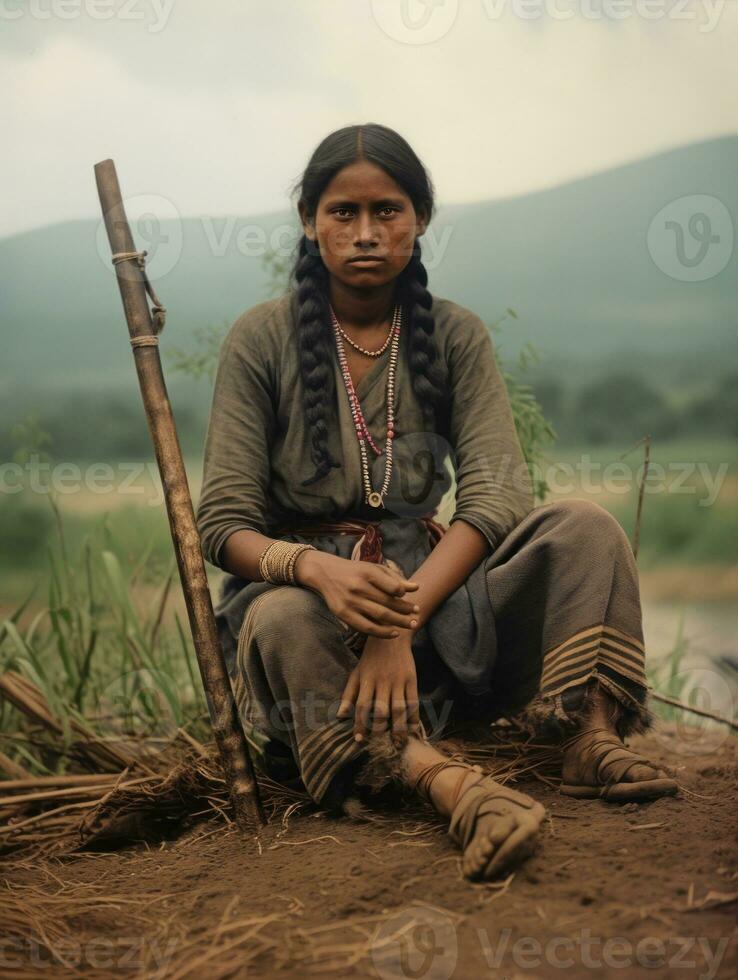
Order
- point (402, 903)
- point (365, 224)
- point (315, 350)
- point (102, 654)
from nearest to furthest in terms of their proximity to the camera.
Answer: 1. point (402, 903)
2. point (365, 224)
3. point (315, 350)
4. point (102, 654)

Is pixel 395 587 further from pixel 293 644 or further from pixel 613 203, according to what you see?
pixel 613 203

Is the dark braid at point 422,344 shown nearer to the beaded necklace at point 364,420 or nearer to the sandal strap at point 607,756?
the beaded necklace at point 364,420

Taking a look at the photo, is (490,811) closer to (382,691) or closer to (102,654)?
(382,691)

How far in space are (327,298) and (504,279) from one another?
5.26 ft

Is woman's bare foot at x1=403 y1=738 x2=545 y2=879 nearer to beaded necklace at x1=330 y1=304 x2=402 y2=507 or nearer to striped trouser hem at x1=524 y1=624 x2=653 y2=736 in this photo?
striped trouser hem at x1=524 y1=624 x2=653 y2=736

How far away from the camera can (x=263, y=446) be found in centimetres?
255

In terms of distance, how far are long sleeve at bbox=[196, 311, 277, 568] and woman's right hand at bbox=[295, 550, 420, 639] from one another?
362 mm

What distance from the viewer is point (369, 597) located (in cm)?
215

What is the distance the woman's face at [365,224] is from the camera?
244cm

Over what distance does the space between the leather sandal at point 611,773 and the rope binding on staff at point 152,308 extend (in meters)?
1.40

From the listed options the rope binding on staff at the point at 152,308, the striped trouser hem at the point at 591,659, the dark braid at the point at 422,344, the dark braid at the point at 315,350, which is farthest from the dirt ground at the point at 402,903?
the rope binding on staff at the point at 152,308

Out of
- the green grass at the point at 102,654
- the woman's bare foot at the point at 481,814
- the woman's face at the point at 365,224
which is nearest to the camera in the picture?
the woman's bare foot at the point at 481,814

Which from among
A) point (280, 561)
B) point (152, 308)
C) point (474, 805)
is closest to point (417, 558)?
point (280, 561)

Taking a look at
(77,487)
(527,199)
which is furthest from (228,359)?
(527,199)
